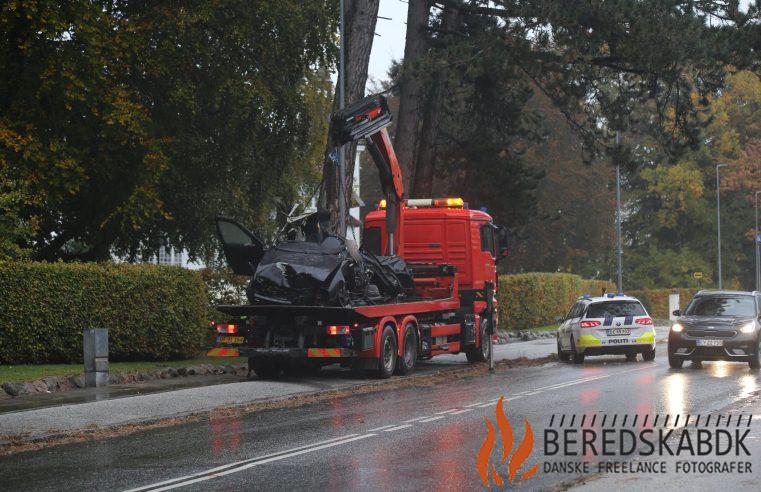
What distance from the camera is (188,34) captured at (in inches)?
1192

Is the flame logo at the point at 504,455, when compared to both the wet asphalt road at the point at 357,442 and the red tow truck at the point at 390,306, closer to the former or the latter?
the wet asphalt road at the point at 357,442

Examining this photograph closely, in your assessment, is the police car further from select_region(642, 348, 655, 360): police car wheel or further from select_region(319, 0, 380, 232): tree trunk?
select_region(319, 0, 380, 232): tree trunk

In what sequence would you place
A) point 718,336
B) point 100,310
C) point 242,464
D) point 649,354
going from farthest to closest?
1. point 649,354
2. point 718,336
3. point 100,310
4. point 242,464

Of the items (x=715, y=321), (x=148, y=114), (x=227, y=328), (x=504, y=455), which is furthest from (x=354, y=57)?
(x=504, y=455)

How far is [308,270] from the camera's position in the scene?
22.2 metres

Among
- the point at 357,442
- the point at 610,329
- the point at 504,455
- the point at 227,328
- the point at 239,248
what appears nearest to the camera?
the point at 504,455

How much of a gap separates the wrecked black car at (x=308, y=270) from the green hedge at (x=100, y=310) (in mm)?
2844

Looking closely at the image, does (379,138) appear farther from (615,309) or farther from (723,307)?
(723,307)

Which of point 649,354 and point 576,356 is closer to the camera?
point 576,356

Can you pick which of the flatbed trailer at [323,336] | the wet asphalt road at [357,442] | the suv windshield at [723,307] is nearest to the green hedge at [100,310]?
the flatbed trailer at [323,336]

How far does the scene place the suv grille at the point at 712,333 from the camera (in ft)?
83.8

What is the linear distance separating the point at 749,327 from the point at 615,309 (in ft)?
12.3

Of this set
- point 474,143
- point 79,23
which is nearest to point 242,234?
point 79,23

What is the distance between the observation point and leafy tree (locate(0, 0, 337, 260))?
89.0ft
